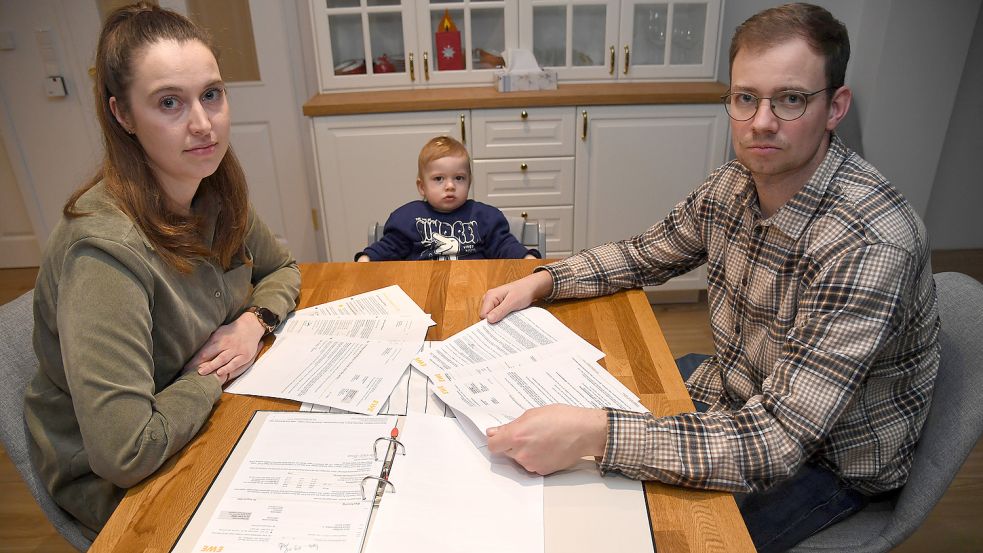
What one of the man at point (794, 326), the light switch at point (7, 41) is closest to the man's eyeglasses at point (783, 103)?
the man at point (794, 326)

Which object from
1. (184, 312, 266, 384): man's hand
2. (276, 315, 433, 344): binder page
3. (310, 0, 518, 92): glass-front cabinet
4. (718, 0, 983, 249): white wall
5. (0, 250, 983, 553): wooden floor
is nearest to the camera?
(184, 312, 266, 384): man's hand

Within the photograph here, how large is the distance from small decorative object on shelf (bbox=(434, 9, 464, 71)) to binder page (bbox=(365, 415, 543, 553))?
2418 mm

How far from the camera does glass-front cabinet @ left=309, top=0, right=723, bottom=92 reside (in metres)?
3.03

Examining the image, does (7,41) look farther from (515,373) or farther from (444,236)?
(515,373)

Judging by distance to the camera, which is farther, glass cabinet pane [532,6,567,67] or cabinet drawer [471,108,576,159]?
glass cabinet pane [532,6,567,67]

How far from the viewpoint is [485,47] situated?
10.5 feet

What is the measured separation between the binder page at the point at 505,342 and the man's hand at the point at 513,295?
0.06 feet

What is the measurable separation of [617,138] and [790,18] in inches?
75.7

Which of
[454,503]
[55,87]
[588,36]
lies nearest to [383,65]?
[588,36]

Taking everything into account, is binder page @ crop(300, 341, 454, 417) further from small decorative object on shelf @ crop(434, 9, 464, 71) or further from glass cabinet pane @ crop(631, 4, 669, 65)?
glass cabinet pane @ crop(631, 4, 669, 65)

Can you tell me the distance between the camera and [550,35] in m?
3.19

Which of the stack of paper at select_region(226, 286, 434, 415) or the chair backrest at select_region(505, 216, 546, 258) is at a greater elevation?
the stack of paper at select_region(226, 286, 434, 415)

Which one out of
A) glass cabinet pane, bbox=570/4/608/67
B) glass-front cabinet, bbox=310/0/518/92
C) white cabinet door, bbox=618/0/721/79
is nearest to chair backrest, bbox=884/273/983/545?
white cabinet door, bbox=618/0/721/79

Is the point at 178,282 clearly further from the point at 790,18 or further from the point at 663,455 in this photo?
the point at 790,18
